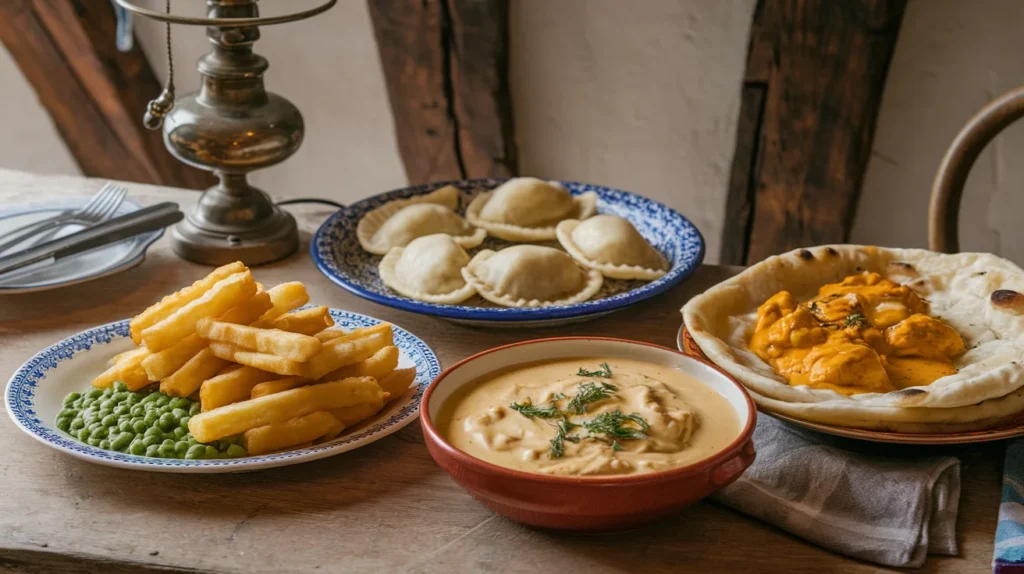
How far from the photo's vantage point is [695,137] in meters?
3.58

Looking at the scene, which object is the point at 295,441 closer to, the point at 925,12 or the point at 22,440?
the point at 22,440

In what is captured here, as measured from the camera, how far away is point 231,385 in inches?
56.8

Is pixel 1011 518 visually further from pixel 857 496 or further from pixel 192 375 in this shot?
pixel 192 375

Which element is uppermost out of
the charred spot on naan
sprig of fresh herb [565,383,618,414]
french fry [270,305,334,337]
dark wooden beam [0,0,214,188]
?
the charred spot on naan

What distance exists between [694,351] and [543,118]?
A: 7.78ft

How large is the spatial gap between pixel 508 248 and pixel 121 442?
1010mm

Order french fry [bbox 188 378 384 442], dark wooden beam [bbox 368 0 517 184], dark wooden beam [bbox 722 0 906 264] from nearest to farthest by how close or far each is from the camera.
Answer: french fry [bbox 188 378 384 442]
dark wooden beam [bbox 722 0 906 264]
dark wooden beam [bbox 368 0 517 184]

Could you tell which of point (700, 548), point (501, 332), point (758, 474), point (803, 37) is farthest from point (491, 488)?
point (803, 37)

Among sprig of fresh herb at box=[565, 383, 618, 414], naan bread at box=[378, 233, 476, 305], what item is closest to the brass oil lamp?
naan bread at box=[378, 233, 476, 305]

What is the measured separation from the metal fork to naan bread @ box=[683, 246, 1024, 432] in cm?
162

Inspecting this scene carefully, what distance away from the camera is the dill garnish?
5.28 feet

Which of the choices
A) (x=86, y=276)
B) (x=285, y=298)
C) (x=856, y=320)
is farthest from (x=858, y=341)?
(x=86, y=276)

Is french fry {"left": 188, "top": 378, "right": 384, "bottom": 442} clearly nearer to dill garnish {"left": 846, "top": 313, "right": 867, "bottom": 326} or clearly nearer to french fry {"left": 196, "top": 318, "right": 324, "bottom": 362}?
french fry {"left": 196, "top": 318, "right": 324, "bottom": 362}

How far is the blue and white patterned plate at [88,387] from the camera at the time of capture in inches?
53.4
